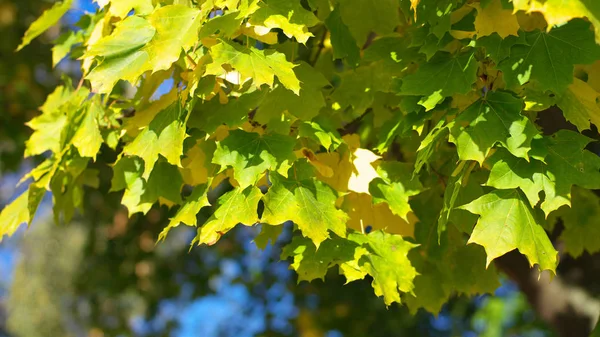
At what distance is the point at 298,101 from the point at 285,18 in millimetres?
266

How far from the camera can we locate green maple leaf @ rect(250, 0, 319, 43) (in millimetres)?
1548

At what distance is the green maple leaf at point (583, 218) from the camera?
2.44 meters

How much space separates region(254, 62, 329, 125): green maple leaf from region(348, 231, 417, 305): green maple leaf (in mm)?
353

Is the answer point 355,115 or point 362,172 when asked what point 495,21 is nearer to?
point 362,172

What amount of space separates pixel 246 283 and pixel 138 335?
292 cm

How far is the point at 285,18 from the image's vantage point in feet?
5.13

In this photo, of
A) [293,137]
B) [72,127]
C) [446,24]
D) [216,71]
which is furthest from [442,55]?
[72,127]

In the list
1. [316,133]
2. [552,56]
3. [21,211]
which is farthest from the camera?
[21,211]

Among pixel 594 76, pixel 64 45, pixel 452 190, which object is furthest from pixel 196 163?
pixel 594 76

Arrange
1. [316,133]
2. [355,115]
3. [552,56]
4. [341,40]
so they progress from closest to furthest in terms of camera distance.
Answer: [552,56] → [316,133] → [341,40] → [355,115]

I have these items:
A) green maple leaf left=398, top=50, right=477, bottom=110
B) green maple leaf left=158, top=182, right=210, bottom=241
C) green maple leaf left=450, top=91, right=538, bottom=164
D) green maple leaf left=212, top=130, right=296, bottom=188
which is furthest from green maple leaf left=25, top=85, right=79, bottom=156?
green maple leaf left=450, top=91, right=538, bottom=164

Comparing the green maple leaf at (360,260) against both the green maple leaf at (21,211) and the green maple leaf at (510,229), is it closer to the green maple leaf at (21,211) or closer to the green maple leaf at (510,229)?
the green maple leaf at (510,229)

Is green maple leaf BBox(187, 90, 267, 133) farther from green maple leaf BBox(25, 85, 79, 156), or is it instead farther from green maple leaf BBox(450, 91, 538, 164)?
green maple leaf BBox(25, 85, 79, 156)

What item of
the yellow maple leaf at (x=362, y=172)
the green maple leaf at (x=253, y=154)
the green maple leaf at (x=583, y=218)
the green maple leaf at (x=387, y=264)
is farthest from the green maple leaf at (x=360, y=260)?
the green maple leaf at (x=583, y=218)
